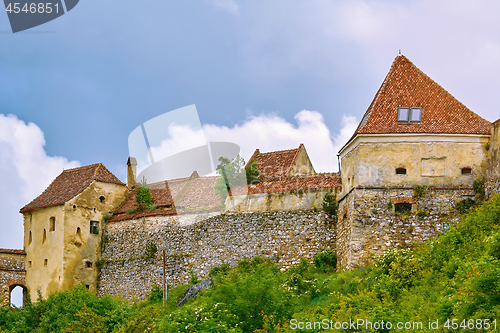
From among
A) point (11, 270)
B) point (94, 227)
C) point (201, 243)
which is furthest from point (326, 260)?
point (11, 270)

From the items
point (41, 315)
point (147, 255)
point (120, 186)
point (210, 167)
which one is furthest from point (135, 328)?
point (120, 186)

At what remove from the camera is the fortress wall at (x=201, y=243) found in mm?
32688

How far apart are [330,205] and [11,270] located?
21.7m

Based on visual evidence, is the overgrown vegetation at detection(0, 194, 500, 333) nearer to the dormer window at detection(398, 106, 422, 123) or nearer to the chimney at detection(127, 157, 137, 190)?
the dormer window at detection(398, 106, 422, 123)

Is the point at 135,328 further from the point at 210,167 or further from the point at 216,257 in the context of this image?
the point at 210,167

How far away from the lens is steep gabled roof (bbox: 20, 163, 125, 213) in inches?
1619

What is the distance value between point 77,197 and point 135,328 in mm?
15855

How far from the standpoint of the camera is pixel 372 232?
28.6 meters

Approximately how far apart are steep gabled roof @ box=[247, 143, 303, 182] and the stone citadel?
4.1 inches

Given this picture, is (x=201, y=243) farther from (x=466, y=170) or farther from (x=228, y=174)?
(x=466, y=170)

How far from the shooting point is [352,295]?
23.3m

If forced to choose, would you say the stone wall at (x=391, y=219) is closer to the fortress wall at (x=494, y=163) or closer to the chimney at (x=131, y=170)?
the fortress wall at (x=494, y=163)

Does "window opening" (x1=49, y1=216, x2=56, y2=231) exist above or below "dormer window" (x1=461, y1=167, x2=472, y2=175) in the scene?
below

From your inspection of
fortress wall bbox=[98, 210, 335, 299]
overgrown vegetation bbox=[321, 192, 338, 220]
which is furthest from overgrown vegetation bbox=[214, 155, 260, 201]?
overgrown vegetation bbox=[321, 192, 338, 220]
